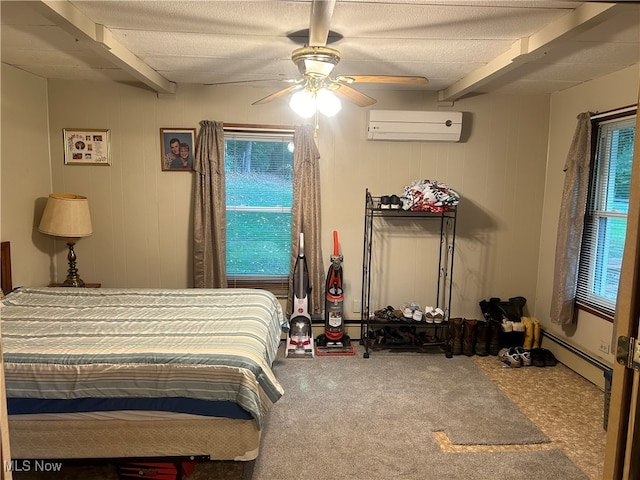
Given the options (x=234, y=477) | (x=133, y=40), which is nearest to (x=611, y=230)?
(x=234, y=477)

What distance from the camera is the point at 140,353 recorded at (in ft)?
7.22

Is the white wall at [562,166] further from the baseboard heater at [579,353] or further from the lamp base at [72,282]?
the lamp base at [72,282]

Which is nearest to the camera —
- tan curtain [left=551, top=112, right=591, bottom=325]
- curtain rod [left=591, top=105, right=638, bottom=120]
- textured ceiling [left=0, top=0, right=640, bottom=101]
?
textured ceiling [left=0, top=0, right=640, bottom=101]

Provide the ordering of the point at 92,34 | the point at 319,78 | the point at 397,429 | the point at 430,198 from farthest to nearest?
the point at 430,198
the point at 397,429
the point at 92,34
the point at 319,78

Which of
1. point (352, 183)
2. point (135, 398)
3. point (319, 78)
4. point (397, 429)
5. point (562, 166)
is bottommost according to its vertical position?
point (397, 429)

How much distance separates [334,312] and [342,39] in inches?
91.9

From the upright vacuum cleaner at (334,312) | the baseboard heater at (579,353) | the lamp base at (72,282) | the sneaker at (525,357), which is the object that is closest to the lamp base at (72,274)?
the lamp base at (72,282)

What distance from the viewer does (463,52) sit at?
9.48ft

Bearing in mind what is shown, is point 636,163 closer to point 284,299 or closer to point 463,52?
point 463,52

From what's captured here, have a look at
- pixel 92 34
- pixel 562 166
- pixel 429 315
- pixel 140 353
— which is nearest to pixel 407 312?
pixel 429 315

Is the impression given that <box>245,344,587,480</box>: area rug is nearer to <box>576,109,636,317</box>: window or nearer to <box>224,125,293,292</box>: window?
<box>224,125,293,292</box>: window

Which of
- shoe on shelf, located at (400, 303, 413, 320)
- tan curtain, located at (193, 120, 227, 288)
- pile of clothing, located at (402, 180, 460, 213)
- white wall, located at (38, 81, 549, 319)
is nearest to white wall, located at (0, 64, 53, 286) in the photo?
white wall, located at (38, 81, 549, 319)

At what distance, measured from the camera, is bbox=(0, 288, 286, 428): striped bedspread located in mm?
2080

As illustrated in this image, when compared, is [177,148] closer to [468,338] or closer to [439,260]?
[439,260]
